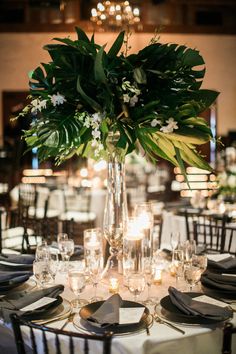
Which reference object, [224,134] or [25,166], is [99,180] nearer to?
[25,166]

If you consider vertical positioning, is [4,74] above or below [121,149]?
above

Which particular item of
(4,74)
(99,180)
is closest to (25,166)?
(4,74)

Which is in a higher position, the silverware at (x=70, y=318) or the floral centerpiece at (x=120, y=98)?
the floral centerpiece at (x=120, y=98)

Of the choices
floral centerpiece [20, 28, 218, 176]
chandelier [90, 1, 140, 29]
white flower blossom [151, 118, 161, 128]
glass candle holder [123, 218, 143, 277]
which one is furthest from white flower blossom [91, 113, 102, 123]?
chandelier [90, 1, 140, 29]

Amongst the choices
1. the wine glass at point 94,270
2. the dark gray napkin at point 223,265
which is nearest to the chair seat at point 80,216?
the dark gray napkin at point 223,265

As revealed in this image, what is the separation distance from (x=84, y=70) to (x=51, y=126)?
0.32m

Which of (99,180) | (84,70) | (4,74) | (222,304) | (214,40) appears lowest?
(222,304)

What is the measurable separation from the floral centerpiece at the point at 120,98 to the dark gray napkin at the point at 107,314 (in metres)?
0.75

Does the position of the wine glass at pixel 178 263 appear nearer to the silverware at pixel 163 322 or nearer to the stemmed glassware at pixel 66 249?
the silverware at pixel 163 322

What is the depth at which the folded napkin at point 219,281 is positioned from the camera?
2203 mm

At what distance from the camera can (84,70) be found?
7.79 feet

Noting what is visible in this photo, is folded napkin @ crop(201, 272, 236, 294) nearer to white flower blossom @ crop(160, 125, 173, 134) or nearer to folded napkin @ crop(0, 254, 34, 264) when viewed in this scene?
white flower blossom @ crop(160, 125, 173, 134)

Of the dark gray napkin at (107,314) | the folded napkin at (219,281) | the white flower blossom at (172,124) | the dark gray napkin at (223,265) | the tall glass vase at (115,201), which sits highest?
the white flower blossom at (172,124)

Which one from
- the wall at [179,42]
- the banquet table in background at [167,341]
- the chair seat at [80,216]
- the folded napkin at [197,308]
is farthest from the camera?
the wall at [179,42]
